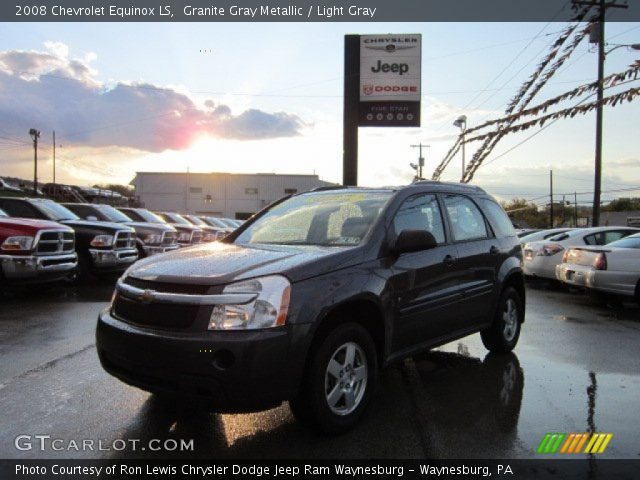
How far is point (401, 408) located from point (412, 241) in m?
1.31

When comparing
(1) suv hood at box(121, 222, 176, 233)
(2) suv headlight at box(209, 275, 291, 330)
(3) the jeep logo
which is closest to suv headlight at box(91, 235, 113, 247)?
(1) suv hood at box(121, 222, 176, 233)

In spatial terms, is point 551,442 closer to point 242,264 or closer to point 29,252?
point 242,264

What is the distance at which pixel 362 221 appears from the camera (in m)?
4.30

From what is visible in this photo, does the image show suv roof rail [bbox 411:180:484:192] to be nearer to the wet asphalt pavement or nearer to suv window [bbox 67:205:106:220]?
the wet asphalt pavement

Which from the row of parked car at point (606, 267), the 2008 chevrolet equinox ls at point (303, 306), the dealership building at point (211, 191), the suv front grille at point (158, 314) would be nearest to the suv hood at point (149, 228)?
the 2008 chevrolet equinox ls at point (303, 306)

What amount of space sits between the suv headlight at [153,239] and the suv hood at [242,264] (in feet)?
31.1

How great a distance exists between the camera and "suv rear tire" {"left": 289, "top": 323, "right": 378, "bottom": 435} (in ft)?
11.1

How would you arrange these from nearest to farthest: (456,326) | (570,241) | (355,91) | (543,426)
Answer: (543,426) < (456,326) < (570,241) < (355,91)

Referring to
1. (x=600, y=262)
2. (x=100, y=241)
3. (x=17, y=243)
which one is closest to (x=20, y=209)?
(x=100, y=241)

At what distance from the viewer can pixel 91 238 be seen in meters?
10.9

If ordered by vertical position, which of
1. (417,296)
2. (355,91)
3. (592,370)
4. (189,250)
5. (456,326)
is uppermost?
(355,91)

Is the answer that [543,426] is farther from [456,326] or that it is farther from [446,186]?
[446,186]

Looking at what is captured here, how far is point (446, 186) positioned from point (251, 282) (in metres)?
2.72

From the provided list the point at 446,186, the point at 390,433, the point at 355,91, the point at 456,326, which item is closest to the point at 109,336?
the point at 390,433
